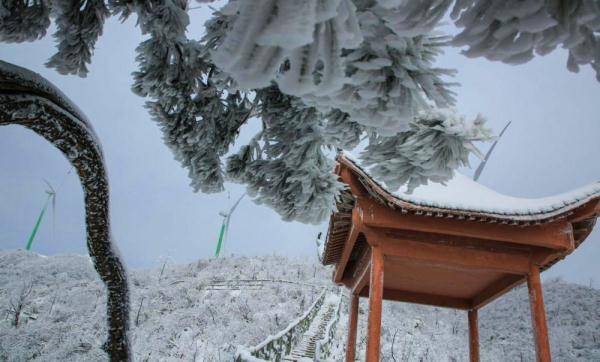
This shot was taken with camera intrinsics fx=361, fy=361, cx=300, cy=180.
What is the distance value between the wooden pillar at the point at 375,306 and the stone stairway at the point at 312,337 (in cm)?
307

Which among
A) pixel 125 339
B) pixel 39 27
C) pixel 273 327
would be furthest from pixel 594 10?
pixel 273 327

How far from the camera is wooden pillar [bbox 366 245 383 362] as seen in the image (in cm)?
489

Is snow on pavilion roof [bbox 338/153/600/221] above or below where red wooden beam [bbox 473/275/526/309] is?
above

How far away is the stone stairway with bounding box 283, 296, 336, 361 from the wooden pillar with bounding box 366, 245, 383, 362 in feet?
10.1

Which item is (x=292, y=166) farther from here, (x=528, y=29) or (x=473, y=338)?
(x=473, y=338)

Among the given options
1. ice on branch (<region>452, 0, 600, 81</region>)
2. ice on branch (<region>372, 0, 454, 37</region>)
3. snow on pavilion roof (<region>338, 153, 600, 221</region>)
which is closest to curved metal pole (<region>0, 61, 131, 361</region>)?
ice on branch (<region>372, 0, 454, 37</region>)

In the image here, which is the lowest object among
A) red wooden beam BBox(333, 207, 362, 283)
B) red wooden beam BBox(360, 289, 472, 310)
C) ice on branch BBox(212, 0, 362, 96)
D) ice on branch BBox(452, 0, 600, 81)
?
ice on branch BBox(212, 0, 362, 96)

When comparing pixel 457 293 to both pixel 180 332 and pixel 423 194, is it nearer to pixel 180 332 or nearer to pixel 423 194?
pixel 423 194

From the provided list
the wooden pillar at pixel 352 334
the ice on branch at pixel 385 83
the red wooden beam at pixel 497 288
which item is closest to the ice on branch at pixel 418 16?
the ice on branch at pixel 385 83

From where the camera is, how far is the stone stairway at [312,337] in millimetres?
9242

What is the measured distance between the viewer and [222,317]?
43.7 ft

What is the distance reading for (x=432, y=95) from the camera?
102 cm

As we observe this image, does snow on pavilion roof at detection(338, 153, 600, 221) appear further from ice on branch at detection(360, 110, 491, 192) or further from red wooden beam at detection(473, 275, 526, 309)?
ice on branch at detection(360, 110, 491, 192)

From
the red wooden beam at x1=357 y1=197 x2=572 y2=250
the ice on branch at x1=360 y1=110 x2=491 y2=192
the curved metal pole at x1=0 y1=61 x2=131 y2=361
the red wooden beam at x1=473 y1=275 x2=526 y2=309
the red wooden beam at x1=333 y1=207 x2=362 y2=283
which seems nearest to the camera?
the ice on branch at x1=360 y1=110 x2=491 y2=192
